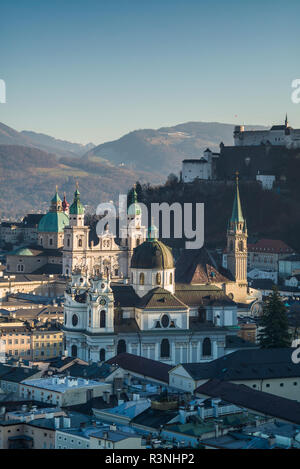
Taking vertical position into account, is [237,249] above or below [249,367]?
above

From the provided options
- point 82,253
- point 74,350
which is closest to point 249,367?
point 74,350

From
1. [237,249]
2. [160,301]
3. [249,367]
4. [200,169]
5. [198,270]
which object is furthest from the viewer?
[200,169]

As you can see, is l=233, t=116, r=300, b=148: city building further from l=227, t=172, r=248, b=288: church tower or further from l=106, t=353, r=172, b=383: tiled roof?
l=106, t=353, r=172, b=383: tiled roof

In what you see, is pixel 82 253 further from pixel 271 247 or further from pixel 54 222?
pixel 271 247

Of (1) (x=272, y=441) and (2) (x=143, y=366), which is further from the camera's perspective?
(2) (x=143, y=366)

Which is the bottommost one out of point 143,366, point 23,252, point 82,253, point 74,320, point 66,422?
point 66,422

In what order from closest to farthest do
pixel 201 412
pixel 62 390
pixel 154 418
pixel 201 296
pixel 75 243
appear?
pixel 201 412 < pixel 154 418 < pixel 62 390 < pixel 201 296 < pixel 75 243
